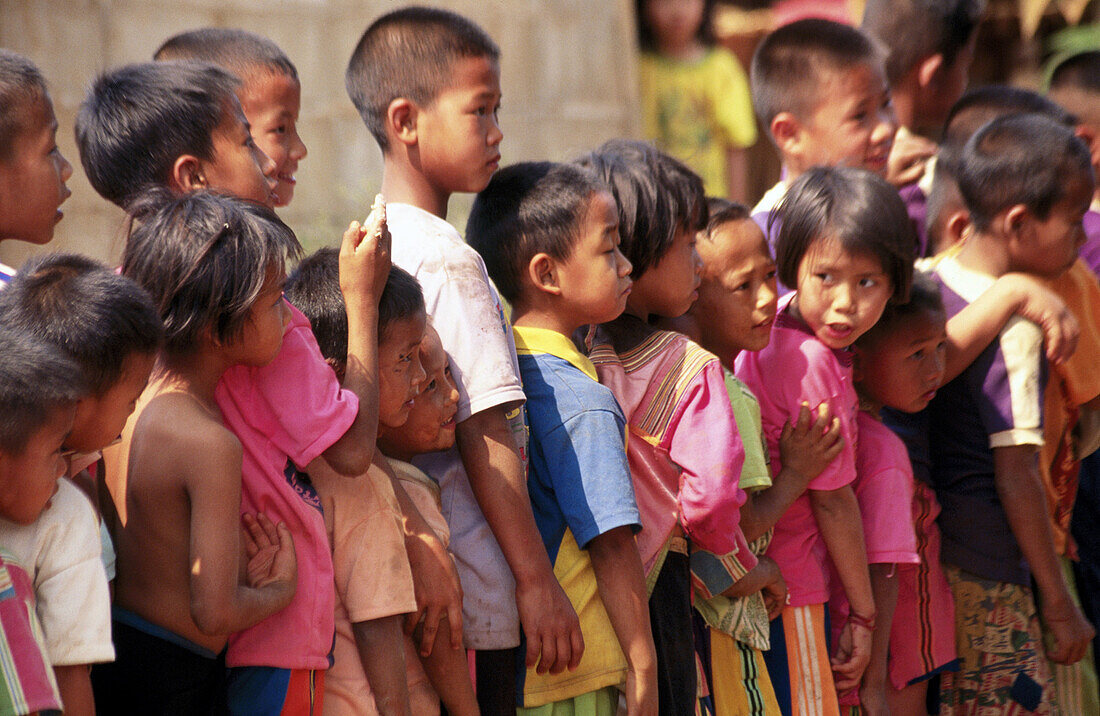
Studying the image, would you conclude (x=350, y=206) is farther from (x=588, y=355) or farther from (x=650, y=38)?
(x=588, y=355)

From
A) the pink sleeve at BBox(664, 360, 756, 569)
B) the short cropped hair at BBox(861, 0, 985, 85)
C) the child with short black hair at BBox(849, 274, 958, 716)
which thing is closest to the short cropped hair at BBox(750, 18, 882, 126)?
the short cropped hair at BBox(861, 0, 985, 85)

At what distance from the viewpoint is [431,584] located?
2.31 meters

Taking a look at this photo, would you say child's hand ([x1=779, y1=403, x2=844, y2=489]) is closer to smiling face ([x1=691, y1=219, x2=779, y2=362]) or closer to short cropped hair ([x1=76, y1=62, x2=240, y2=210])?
smiling face ([x1=691, y1=219, x2=779, y2=362])

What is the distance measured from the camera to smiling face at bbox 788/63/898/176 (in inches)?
155

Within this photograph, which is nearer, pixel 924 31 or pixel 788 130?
pixel 788 130

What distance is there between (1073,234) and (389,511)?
2379 mm

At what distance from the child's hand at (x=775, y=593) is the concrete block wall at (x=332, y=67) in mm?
2847

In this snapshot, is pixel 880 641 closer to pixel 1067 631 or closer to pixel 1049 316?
pixel 1067 631

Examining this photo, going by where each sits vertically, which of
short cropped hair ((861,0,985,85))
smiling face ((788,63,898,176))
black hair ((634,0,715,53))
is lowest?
smiling face ((788,63,898,176))

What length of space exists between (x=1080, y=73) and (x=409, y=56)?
3.32m

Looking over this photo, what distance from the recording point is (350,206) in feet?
21.7

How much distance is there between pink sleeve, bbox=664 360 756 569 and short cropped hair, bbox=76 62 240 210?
1.24 meters

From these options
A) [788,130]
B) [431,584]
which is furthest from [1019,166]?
[431,584]

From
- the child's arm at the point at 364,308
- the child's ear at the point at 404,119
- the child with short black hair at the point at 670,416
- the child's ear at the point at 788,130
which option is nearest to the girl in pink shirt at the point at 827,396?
the child with short black hair at the point at 670,416
